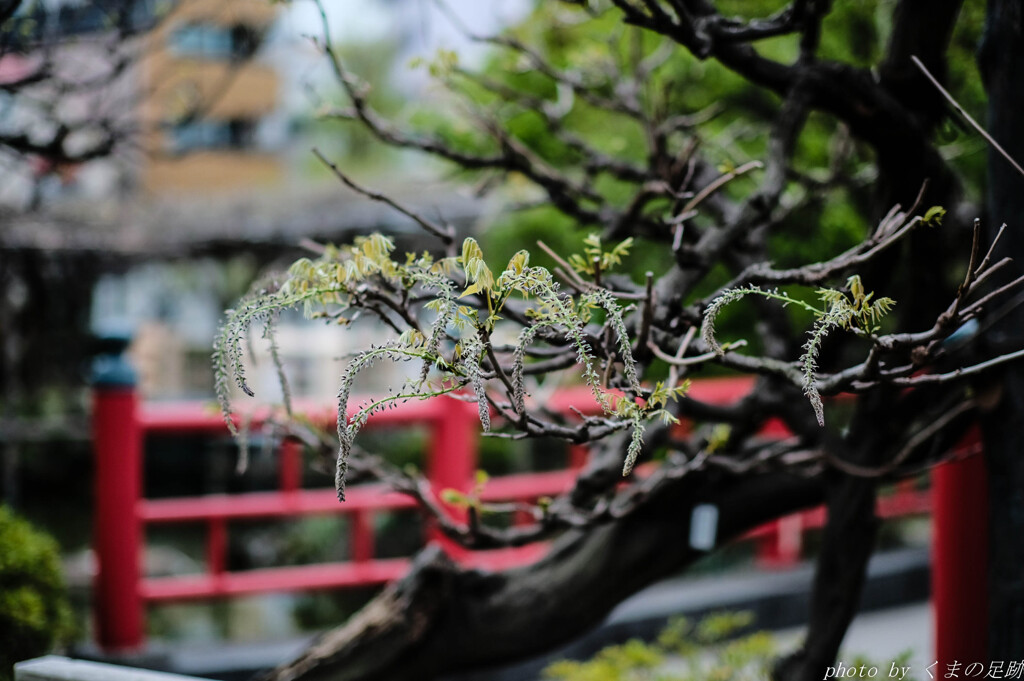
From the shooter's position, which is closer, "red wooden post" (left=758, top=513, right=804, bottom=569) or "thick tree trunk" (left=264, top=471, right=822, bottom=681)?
"thick tree trunk" (left=264, top=471, right=822, bottom=681)

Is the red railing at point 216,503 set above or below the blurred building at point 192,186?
below

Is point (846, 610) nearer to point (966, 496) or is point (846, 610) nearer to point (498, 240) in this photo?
point (966, 496)

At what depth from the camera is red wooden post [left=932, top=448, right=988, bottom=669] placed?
2402mm

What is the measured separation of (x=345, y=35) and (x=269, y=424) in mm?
24095

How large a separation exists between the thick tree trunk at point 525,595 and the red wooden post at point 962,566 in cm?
39

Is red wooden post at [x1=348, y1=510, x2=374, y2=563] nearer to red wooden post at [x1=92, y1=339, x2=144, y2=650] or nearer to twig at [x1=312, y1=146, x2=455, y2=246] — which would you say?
red wooden post at [x1=92, y1=339, x2=144, y2=650]

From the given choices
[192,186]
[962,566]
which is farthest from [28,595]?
[192,186]

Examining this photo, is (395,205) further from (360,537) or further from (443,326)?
(360,537)

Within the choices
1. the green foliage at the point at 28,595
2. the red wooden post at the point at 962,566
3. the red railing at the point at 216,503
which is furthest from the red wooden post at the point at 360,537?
the red wooden post at the point at 962,566

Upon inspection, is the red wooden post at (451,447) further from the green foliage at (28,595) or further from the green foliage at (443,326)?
the green foliage at (443,326)

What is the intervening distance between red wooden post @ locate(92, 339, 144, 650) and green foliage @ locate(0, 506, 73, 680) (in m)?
0.40

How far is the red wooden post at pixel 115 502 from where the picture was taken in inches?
134

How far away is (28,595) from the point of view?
2.64 meters

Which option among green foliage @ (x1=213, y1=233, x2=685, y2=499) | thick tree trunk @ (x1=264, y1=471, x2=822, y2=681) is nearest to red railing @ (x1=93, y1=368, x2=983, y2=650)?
thick tree trunk @ (x1=264, y1=471, x2=822, y2=681)
